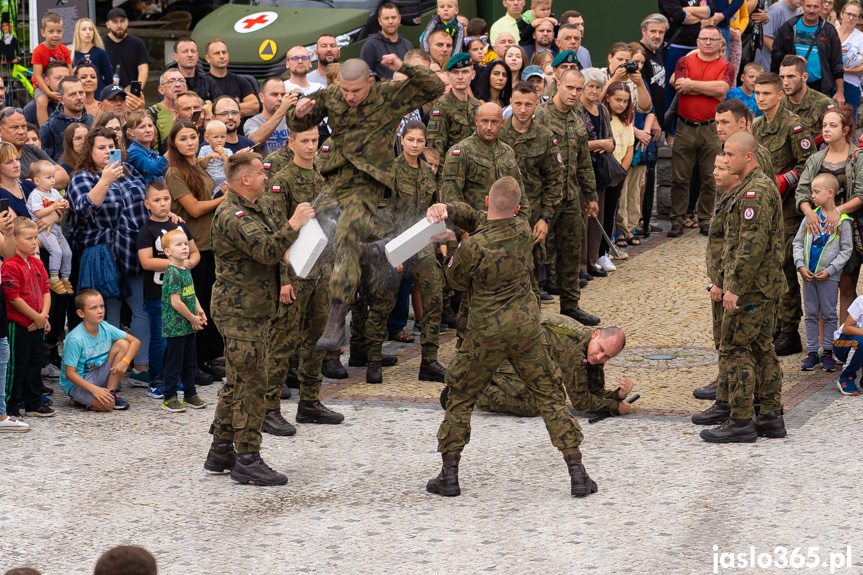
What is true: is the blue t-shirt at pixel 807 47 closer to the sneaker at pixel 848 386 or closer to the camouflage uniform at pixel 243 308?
the sneaker at pixel 848 386

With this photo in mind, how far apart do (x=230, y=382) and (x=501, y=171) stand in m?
3.48

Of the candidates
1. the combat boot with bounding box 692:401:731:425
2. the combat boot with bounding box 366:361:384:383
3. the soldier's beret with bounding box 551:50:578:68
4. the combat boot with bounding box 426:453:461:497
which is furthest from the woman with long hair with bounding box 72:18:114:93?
the combat boot with bounding box 692:401:731:425

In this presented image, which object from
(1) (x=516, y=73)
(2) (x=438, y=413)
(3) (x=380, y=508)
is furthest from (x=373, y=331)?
(1) (x=516, y=73)

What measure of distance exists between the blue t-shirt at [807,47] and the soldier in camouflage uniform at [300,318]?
8134 mm

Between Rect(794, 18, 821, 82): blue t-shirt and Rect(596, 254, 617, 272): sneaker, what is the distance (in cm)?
375

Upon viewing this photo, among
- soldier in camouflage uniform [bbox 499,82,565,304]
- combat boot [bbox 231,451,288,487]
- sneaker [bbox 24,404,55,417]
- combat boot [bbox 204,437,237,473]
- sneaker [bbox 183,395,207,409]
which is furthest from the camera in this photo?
soldier in camouflage uniform [bbox 499,82,565,304]

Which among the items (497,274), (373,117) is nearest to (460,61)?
(373,117)

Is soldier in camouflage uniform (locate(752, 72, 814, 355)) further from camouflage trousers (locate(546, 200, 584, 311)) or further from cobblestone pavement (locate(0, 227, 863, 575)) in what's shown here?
camouflage trousers (locate(546, 200, 584, 311))

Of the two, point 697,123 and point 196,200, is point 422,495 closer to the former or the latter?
point 196,200

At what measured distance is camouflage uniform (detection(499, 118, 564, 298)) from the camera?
11.0m

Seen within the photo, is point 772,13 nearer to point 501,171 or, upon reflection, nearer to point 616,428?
point 501,171

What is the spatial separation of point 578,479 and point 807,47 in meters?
9.25

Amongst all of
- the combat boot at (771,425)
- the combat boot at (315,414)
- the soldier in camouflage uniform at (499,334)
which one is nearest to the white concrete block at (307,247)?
the soldier in camouflage uniform at (499,334)

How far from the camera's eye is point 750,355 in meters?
8.32
